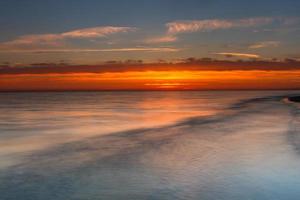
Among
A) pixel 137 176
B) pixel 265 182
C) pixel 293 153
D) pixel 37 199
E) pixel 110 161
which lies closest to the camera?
pixel 37 199

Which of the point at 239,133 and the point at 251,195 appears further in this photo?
the point at 239,133

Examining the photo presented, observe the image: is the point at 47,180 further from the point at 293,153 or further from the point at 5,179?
the point at 293,153

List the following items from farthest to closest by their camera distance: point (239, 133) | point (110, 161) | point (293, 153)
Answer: point (239, 133)
point (293, 153)
point (110, 161)

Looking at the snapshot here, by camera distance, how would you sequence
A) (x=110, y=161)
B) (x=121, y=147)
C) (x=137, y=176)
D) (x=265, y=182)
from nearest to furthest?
(x=265, y=182), (x=137, y=176), (x=110, y=161), (x=121, y=147)

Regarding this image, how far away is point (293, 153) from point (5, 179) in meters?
12.7

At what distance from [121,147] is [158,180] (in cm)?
891

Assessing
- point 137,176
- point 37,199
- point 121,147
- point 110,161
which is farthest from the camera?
point 121,147

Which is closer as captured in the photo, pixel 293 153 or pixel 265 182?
pixel 265 182

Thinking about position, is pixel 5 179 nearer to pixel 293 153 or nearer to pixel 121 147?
pixel 121 147

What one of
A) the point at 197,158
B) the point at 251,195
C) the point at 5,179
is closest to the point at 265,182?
the point at 251,195

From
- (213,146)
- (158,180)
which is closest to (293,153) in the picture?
(213,146)

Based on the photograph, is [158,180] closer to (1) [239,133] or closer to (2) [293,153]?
(2) [293,153]

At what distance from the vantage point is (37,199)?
1140 centimetres

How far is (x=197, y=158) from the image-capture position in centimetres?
1845
